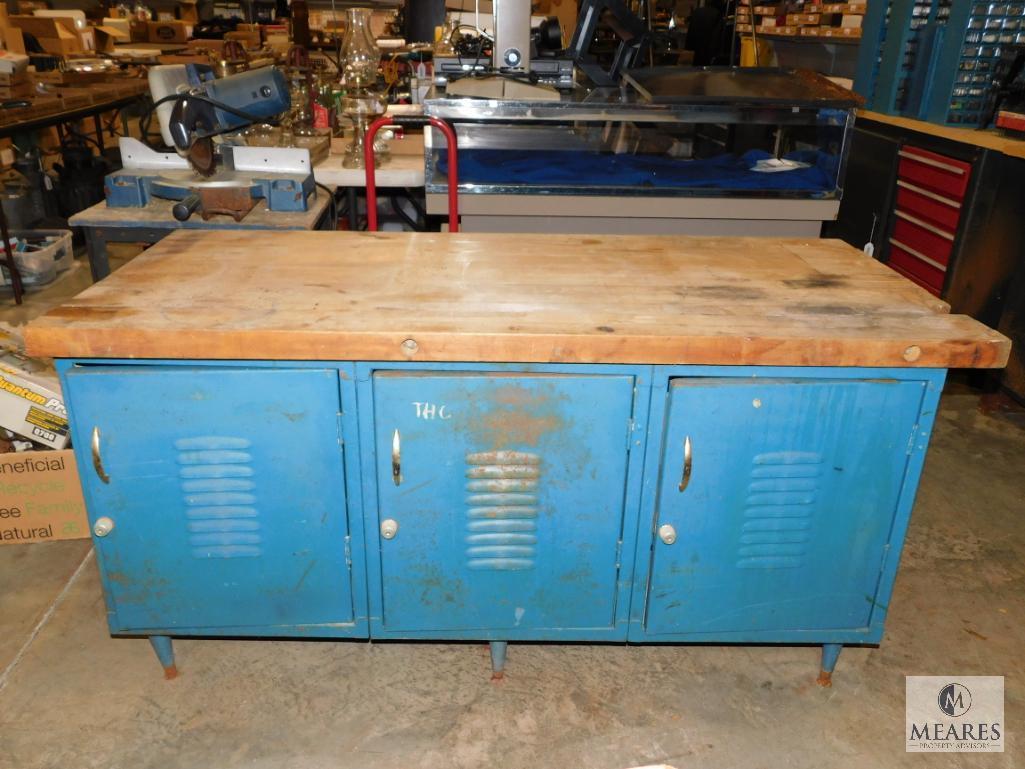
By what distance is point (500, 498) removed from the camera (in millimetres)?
1317

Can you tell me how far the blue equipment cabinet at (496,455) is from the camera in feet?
3.92

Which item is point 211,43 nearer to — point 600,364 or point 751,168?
point 751,168

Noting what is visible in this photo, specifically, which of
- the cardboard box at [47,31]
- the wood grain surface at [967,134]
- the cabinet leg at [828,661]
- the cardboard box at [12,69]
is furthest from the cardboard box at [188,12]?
the cabinet leg at [828,661]

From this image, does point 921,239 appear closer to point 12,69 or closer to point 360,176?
point 360,176

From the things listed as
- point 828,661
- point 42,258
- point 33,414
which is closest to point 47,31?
point 42,258

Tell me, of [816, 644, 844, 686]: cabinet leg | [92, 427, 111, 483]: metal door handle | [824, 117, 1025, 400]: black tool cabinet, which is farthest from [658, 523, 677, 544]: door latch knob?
[824, 117, 1025, 400]: black tool cabinet

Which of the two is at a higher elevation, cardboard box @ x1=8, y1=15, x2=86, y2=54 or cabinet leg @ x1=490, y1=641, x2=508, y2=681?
cardboard box @ x1=8, y1=15, x2=86, y2=54

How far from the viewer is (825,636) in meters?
1.46

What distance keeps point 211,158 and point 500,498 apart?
133cm

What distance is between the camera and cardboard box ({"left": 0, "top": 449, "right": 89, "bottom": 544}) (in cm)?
183

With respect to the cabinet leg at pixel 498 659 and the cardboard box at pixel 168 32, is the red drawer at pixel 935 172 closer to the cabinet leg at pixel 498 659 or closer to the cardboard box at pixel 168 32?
the cabinet leg at pixel 498 659

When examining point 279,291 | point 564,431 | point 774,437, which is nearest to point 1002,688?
point 774,437

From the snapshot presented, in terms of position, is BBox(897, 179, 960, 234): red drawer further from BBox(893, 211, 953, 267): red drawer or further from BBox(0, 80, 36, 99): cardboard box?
BBox(0, 80, 36, 99): cardboard box

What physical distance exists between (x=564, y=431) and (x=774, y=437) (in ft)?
1.12
